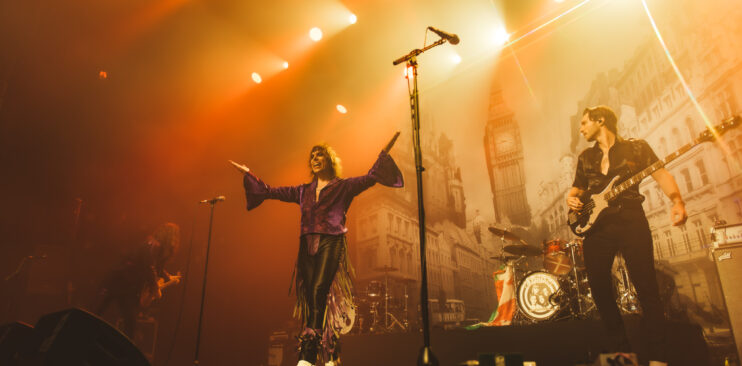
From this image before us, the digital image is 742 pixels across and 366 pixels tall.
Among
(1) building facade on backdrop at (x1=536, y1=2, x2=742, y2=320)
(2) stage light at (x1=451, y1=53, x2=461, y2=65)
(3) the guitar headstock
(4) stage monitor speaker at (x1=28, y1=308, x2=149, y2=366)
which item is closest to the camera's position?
(4) stage monitor speaker at (x1=28, y1=308, x2=149, y2=366)

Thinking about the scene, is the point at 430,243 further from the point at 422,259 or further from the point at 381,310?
the point at 422,259

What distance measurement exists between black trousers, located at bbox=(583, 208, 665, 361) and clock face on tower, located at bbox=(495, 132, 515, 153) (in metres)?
3.15

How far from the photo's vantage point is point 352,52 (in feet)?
22.4

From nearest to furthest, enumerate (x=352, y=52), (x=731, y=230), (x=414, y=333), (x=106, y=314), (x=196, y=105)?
(x=731, y=230), (x=414, y=333), (x=106, y=314), (x=196, y=105), (x=352, y=52)

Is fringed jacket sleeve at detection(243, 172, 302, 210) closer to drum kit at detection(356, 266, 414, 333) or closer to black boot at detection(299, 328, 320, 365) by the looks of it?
black boot at detection(299, 328, 320, 365)

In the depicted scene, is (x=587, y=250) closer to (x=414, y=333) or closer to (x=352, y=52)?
(x=414, y=333)

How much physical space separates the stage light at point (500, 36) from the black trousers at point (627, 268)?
402cm

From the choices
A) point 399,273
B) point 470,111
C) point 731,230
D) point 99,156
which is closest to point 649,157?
point 731,230

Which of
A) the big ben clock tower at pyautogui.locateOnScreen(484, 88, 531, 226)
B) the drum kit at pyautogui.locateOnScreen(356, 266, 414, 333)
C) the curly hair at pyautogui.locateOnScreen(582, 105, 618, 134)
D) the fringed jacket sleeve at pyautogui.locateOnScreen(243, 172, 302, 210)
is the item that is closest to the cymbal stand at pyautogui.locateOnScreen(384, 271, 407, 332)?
the drum kit at pyautogui.locateOnScreen(356, 266, 414, 333)

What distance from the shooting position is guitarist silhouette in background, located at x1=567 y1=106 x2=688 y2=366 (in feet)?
9.67

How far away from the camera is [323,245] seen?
324 centimetres

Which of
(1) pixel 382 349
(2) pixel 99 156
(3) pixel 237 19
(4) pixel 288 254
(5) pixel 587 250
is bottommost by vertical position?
(1) pixel 382 349

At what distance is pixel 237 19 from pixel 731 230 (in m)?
6.13

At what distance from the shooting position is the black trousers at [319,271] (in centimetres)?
304
